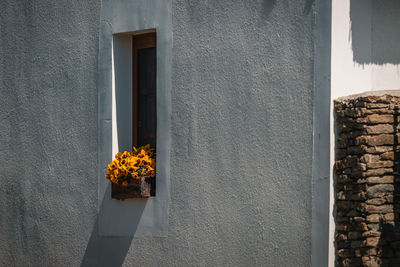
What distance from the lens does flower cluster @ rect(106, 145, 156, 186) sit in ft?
24.1

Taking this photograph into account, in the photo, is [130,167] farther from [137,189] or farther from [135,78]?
[135,78]

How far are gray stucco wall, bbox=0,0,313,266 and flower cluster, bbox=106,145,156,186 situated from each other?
13.5 inches

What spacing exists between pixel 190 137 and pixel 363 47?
2010mm

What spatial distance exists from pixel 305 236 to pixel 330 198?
0.45 metres

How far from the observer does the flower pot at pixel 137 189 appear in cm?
735

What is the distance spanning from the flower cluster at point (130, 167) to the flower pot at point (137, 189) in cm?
5

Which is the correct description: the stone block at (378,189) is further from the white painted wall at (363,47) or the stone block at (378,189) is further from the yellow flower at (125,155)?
the yellow flower at (125,155)

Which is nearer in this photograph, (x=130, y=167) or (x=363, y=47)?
(x=363, y=47)

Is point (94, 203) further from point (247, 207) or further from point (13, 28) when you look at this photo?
point (13, 28)

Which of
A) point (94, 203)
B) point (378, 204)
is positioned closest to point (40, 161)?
point (94, 203)

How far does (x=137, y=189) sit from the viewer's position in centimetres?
737

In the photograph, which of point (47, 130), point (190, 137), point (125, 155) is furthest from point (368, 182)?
point (47, 130)

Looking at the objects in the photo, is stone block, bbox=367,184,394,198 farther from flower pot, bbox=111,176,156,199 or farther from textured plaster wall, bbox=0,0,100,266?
textured plaster wall, bbox=0,0,100,266

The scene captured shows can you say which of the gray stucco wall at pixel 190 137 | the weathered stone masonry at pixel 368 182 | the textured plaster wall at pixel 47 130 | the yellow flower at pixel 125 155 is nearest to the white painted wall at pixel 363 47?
the weathered stone masonry at pixel 368 182
